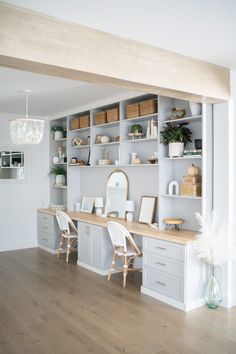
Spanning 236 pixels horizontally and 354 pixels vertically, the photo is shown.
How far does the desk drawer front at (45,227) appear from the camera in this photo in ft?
21.1

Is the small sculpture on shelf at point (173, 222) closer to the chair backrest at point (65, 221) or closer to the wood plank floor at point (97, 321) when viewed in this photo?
the wood plank floor at point (97, 321)

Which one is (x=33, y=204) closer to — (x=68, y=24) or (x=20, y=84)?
(x=20, y=84)

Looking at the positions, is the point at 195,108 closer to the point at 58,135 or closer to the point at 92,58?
the point at 92,58

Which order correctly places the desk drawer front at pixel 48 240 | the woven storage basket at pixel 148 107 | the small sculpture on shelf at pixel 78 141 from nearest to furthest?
the woven storage basket at pixel 148 107 < the small sculpture on shelf at pixel 78 141 < the desk drawer front at pixel 48 240

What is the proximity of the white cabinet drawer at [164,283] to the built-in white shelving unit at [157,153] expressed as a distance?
2.31 feet

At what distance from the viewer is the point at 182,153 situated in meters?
4.31

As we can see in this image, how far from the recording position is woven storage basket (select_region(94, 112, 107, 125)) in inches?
217

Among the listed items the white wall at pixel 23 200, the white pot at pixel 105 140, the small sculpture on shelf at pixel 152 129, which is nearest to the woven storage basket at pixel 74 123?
the white pot at pixel 105 140

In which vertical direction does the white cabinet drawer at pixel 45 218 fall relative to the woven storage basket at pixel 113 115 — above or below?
below

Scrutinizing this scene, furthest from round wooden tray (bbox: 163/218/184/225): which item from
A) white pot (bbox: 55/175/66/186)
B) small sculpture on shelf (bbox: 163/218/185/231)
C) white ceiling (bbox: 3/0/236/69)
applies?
white pot (bbox: 55/175/66/186)

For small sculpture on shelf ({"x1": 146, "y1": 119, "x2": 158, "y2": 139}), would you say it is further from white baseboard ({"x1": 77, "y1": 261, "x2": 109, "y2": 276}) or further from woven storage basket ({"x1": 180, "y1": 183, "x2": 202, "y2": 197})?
white baseboard ({"x1": 77, "y1": 261, "x2": 109, "y2": 276})

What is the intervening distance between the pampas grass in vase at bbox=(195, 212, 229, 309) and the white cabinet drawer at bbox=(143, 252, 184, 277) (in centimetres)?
26

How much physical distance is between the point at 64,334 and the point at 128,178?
272cm

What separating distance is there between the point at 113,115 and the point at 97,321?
3.01m
